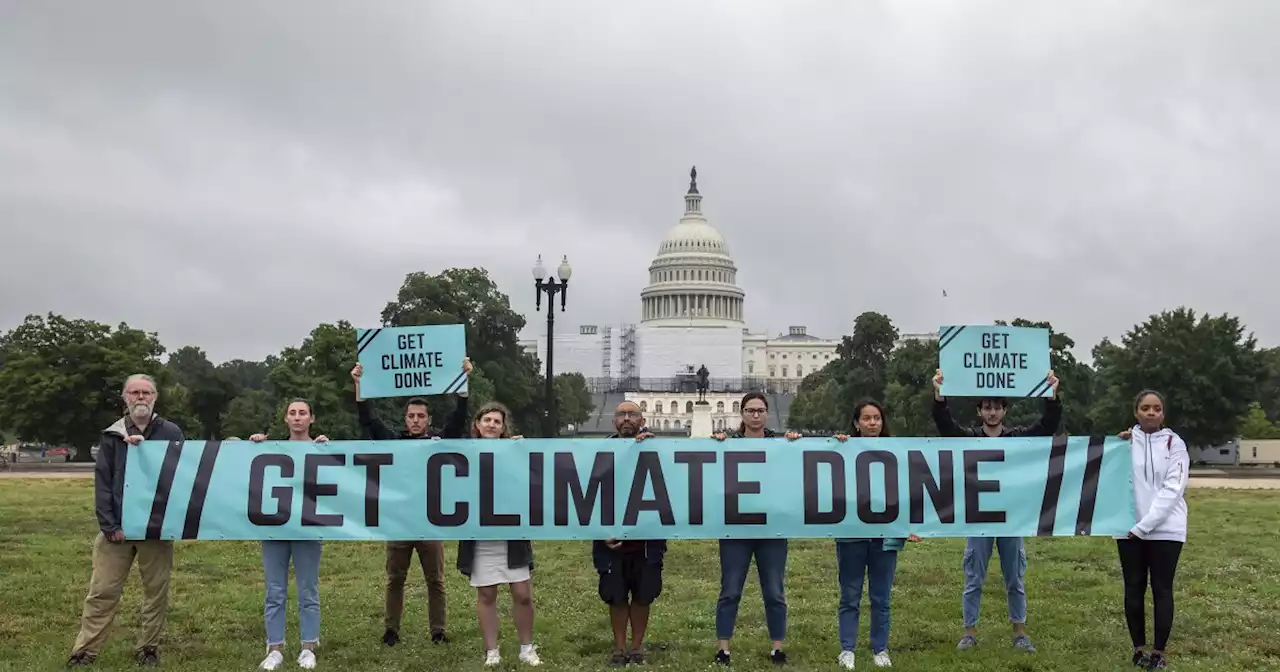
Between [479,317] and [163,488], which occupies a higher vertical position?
[479,317]

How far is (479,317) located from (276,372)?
1354 cm

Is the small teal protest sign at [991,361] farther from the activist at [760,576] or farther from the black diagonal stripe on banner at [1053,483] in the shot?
the activist at [760,576]

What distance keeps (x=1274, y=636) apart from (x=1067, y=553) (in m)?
5.50

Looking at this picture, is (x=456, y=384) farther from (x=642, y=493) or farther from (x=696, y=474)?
(x=696, y=474)

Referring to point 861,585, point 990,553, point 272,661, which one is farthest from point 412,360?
point 990,553

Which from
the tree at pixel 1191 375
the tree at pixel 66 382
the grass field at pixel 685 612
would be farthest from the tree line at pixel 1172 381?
the tree at pixel 66 382

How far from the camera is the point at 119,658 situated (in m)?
8.52

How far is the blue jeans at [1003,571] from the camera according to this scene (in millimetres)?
8719

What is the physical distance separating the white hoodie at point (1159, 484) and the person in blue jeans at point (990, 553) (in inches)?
26.1

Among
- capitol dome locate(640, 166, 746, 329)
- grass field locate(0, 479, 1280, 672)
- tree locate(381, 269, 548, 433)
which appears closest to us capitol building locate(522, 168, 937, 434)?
capitol dome locate(640, 166, 746, 329)

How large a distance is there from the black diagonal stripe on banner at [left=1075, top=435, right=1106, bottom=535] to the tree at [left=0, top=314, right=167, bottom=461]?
48217 mm

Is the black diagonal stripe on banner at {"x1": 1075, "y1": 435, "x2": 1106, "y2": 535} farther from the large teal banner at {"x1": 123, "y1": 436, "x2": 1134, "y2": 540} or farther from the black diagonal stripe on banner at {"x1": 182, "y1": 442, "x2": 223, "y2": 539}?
the black diagonal stripe on banner at {"x1": 182, "y1": 442, "x2": 223, "y2": 539}

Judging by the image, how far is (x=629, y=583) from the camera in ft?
27.1

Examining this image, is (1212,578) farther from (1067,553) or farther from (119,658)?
(119,658)
